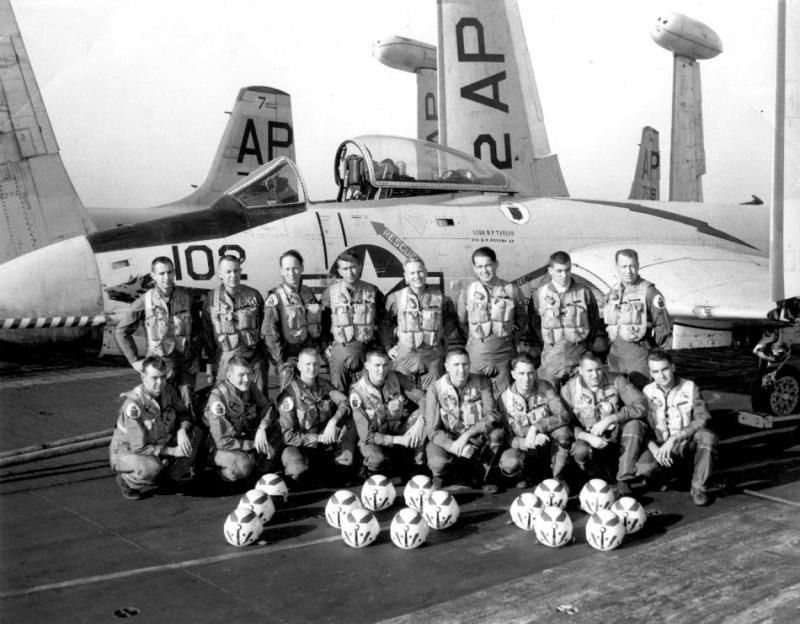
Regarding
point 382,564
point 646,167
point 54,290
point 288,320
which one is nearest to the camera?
point 382,564

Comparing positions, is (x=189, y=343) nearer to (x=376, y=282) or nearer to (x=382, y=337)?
(x=382, y=337)

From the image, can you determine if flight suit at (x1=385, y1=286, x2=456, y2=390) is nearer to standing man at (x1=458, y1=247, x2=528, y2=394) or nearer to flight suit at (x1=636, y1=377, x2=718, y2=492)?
standing man at (x1=458, y1=247, x2=528, y2=394)

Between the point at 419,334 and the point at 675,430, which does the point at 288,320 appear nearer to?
the point at 419,334

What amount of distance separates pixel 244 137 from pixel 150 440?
1702 centimetres

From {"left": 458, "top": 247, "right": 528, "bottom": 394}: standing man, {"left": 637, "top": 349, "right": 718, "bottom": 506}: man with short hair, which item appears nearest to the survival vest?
{"left": 458, "top": 247, "right": 528, "bottom": 394}: standing man

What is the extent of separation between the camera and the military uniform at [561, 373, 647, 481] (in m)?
6.09

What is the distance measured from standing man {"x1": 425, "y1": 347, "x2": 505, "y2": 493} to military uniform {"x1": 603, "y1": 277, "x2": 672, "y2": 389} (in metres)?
1.31

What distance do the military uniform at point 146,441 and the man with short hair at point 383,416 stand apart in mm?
1250

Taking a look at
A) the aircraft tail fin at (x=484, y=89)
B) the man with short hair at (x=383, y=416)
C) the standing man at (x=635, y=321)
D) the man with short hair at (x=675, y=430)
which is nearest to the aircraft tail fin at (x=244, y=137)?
the aircraft tail fin at (x=484, y=89)

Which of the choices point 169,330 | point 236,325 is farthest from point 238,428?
point 169,330

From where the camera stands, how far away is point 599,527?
4.97 meters

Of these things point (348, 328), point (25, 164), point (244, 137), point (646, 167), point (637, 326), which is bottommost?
point (637, 326)

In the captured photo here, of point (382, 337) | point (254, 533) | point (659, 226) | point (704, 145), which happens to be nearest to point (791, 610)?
point (254, 533)

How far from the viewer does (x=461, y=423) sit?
6.32 metres
